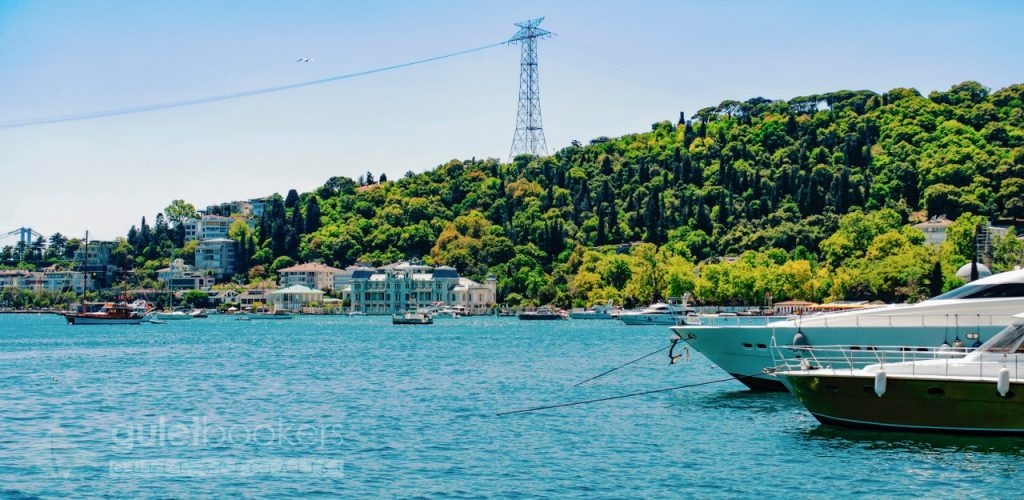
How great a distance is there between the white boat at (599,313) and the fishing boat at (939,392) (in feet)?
454

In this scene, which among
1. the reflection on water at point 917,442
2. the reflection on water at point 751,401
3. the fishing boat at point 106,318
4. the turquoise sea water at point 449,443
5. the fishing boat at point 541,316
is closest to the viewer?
the turquoise sea water at point 449,443

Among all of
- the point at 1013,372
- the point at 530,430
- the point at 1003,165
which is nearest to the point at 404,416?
the point at 530,430

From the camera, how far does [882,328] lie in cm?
3784

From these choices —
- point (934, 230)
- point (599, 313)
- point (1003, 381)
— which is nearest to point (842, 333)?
point (1003, 381)

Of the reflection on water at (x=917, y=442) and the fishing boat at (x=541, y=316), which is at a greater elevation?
the fishing boat at (x=541, y=316)

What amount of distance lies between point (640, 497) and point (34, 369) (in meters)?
46.2

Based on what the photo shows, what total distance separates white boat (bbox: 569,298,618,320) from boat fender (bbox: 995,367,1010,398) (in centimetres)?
14044

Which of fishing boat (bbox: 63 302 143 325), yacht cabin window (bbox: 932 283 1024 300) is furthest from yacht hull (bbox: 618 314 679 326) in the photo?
yacht cabin window (bbox: 932 283 1024 300)

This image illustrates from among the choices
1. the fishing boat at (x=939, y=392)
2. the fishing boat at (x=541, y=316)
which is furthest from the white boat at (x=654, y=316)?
the fishing boat at (x=939, y=392)

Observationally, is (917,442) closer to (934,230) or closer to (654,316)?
(654,316)

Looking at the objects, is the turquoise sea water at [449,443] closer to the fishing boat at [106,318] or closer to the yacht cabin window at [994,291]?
the yacht cabin window at [994,291]

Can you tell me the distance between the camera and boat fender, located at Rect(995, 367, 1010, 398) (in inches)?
1054

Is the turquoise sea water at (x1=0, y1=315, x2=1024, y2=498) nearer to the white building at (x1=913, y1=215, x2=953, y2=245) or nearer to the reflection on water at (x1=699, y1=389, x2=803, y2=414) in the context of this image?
the reflection on water at (x1=699, y1=389, x2=803, y2=414)

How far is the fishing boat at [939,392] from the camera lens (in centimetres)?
2734
